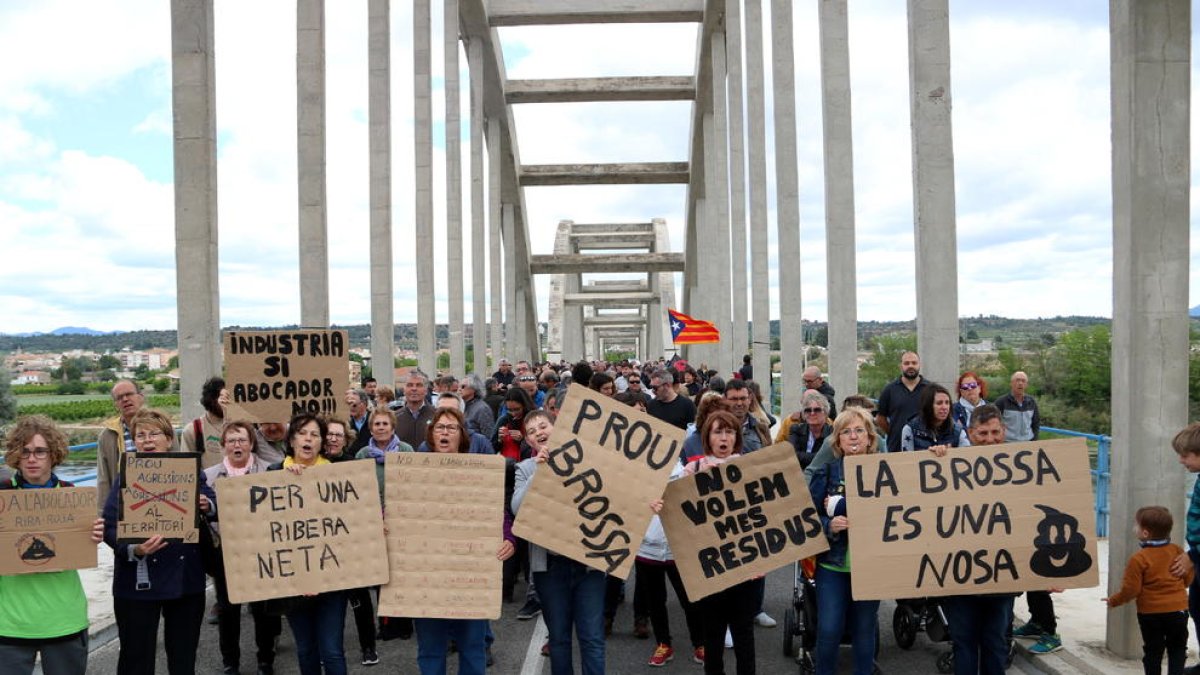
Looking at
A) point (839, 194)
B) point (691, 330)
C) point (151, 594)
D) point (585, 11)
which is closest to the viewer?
point (151, 594)

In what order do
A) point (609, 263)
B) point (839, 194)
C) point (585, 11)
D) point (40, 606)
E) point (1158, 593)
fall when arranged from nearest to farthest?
point (40, 606)
point (1158, 593)
point (839, 194)
point (585, 11)
point (609, 263)

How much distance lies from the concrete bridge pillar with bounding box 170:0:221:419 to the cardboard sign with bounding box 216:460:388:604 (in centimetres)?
539

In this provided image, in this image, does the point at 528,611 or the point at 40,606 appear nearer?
the point at 40,606

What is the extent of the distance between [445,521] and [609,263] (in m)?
46.8

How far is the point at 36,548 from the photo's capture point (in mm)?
4914

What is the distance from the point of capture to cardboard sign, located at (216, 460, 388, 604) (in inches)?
217

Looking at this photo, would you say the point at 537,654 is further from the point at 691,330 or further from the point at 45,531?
the point at 691,330

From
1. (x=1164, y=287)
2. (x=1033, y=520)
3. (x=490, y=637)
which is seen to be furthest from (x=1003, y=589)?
(x=490, y=637)

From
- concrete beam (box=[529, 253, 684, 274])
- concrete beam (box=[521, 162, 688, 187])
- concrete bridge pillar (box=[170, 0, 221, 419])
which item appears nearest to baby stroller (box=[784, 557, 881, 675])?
concrete bridge pillar (box=[170, 0, 221, 419])

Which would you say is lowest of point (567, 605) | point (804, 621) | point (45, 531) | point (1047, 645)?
point (1047, 645)

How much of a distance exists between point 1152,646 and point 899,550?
1549 millimetres

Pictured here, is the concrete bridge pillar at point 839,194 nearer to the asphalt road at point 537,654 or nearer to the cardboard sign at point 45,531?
the asphalt road at point 537,654

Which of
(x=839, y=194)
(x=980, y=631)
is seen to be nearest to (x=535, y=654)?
(x=980, y=631)

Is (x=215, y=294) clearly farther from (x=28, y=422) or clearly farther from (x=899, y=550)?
(x=899, y=550)
